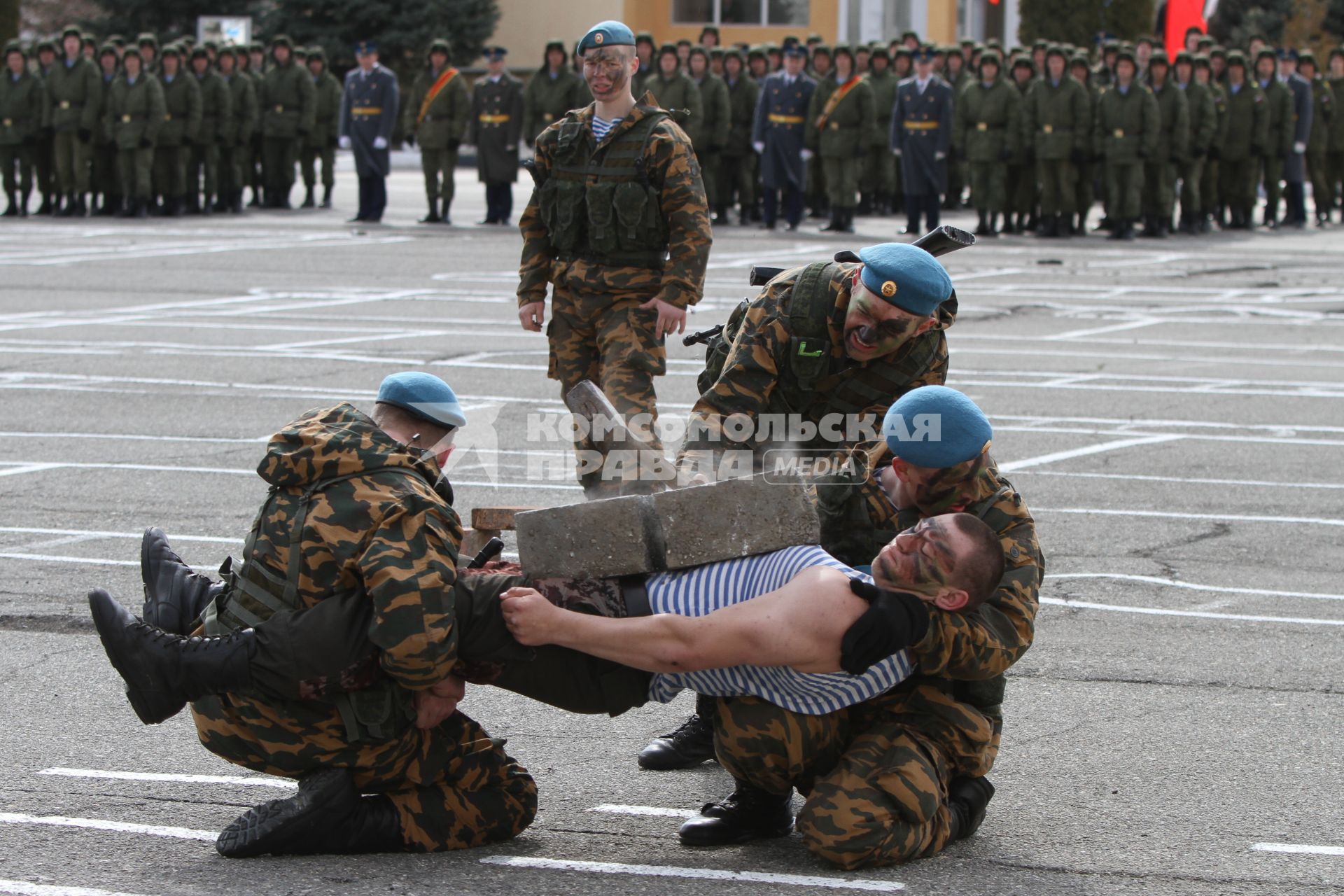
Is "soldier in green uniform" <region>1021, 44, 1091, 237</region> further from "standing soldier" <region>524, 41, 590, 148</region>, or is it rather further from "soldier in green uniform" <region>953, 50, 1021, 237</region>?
"standing soldier" <region>524, 41, 590, 148</region>

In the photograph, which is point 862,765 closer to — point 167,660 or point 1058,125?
point 167,660

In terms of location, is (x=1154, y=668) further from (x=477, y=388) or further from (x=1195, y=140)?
(x=1195, y=140)

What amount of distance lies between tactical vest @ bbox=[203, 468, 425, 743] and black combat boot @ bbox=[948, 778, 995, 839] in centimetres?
142

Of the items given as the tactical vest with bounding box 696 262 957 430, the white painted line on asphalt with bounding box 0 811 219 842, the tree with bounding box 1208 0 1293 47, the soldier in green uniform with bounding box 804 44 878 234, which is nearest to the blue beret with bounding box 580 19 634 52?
the tactical vest with bounding box 696 262 957 430

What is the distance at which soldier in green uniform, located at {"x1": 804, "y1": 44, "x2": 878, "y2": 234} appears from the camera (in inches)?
920

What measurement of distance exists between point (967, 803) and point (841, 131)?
1954cm

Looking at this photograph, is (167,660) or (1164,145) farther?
(1164,145)

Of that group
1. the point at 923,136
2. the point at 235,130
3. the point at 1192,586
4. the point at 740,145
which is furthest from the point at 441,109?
the point at 1192,586

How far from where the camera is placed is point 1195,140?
23.3 m

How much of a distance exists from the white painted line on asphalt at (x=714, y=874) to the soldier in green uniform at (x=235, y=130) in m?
22.9

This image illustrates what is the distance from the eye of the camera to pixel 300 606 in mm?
4473

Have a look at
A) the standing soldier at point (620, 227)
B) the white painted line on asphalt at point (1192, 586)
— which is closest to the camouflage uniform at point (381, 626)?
the standing soldier at point (620, 227)

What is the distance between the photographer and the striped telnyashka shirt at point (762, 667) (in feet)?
14.8

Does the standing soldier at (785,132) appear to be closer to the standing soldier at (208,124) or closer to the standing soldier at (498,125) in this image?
the standing soldier at (498,125)
